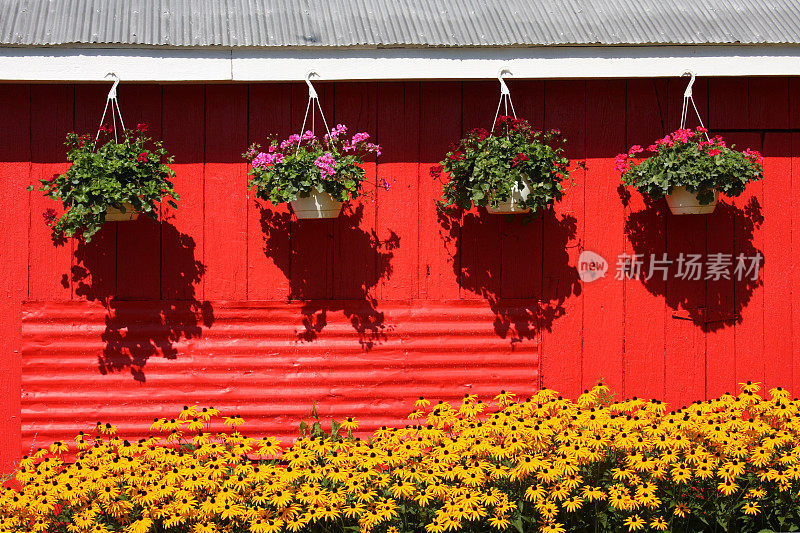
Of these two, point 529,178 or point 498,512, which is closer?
point 498,512

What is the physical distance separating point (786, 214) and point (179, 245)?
11.9ft

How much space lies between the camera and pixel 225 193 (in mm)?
4914

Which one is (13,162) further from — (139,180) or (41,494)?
(41,494)

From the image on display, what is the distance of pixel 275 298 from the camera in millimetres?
4938

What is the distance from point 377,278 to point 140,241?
55.1 inches

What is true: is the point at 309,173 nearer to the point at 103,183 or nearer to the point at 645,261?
the point at 103,183

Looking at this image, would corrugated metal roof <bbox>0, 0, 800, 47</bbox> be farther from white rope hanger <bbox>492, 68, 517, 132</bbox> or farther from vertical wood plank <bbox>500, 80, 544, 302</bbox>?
vertical wood plank <bbox>500, 80, 544, 302</bbox>

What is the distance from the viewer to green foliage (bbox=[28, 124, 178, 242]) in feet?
14.3

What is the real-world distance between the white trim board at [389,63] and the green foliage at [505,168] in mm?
371

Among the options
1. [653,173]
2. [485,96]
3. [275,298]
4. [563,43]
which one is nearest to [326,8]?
[485,96]

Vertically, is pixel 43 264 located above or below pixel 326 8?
below

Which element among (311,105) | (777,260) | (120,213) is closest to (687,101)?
(777,260)

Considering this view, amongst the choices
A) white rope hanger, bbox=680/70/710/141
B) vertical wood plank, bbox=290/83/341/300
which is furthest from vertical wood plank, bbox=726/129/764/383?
vertical wood plank, bbox=290/83/341/300

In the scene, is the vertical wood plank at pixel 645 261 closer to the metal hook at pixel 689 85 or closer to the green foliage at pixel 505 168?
the metal hook at pixel 689 85
